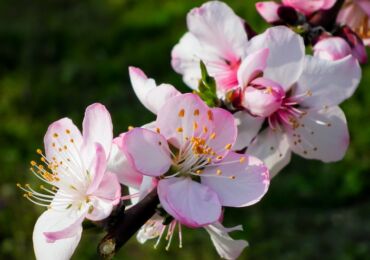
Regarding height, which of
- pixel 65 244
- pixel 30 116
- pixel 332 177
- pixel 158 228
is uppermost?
pixel 65 244

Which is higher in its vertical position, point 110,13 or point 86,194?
point 86,194

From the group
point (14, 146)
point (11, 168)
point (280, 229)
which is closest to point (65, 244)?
point (280, 229)

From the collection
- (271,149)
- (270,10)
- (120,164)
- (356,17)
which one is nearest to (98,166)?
(120,164)

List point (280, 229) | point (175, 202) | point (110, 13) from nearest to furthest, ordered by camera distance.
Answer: point (175, 202)
point (280, 229)
point (110, 13)

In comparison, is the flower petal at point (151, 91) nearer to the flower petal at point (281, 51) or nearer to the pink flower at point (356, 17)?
the flower petal at point (281, 51)

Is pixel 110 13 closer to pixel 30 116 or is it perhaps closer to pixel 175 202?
pixel 30 116

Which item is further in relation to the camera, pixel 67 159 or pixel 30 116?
pixel 30 116

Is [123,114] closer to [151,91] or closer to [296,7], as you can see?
[296,7]
